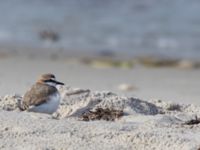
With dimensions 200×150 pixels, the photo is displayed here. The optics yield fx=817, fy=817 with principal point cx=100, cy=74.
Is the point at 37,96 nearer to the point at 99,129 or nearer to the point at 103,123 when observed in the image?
the point at 103,123

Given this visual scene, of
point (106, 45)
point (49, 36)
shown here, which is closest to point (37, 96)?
point (106, 45)

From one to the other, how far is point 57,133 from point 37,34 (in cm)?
1063

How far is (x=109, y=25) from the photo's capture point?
16891 mm

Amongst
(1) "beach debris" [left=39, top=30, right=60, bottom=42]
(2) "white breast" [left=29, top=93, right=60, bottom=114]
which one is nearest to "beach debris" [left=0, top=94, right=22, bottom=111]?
(2) "white breast" [left=29, top=93, right=60, bottom=114]

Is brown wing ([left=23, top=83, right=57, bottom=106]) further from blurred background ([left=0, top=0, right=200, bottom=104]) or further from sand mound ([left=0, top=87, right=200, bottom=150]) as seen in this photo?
blurred background ([left=0, top=0, right=200, bottom=104])

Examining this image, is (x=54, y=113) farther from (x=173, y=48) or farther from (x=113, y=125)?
(x=173, y=48)

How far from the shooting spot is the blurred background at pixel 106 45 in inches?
447

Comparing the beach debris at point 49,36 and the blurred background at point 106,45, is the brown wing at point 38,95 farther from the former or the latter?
the beach debris at point 49,36

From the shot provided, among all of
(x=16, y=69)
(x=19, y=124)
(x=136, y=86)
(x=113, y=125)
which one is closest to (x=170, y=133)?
(x=113, y=125)

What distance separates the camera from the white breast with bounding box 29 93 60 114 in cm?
680

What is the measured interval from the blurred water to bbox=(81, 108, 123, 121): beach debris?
801cm

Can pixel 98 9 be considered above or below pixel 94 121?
above

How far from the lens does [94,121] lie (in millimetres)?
6469

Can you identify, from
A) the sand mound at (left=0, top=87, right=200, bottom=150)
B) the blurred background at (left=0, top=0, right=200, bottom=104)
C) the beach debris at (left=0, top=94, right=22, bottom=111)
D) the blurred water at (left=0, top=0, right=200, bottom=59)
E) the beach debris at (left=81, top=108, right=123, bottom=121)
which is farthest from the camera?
the blurred water at (left=0, top=0, right=200, bottom=59)
